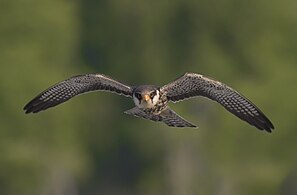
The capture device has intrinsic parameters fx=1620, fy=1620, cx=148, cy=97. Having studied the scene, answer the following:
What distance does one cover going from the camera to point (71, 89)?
15.0 m

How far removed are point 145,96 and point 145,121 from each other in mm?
15374

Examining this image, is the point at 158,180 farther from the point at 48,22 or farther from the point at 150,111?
the point at 150,111

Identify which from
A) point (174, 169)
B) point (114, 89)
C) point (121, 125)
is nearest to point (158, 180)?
point (174, 169)

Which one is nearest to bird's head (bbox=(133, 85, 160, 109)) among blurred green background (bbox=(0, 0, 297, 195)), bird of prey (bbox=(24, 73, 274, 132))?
bird of prey (bbox=(24, 73, 274, 132))

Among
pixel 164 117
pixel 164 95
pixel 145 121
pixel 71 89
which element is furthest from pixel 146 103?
pixel 145 121

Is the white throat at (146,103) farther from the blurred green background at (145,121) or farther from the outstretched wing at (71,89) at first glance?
the blurred green background at (145,121)

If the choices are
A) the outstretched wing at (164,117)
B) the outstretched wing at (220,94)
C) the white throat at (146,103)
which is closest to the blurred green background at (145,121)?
the outstretched wing at (220,94)

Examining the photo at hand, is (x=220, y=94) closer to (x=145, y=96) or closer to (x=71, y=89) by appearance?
(x=145, y=96)

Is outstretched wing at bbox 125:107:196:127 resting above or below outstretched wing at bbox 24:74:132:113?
below

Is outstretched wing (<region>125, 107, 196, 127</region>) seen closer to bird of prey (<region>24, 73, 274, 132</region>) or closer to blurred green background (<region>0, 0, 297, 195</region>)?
bird of prey (<region>24, 73, 274, 132</region>)

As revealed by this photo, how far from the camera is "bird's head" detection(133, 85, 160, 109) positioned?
46.6ft

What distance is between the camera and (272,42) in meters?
30.6

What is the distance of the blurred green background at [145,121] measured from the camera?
28.7 meters

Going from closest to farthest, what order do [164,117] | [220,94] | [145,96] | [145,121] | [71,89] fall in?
1. [145,96]
2. [164,117]
3. [220,94]
4. [71,89]
5. [145,121]
